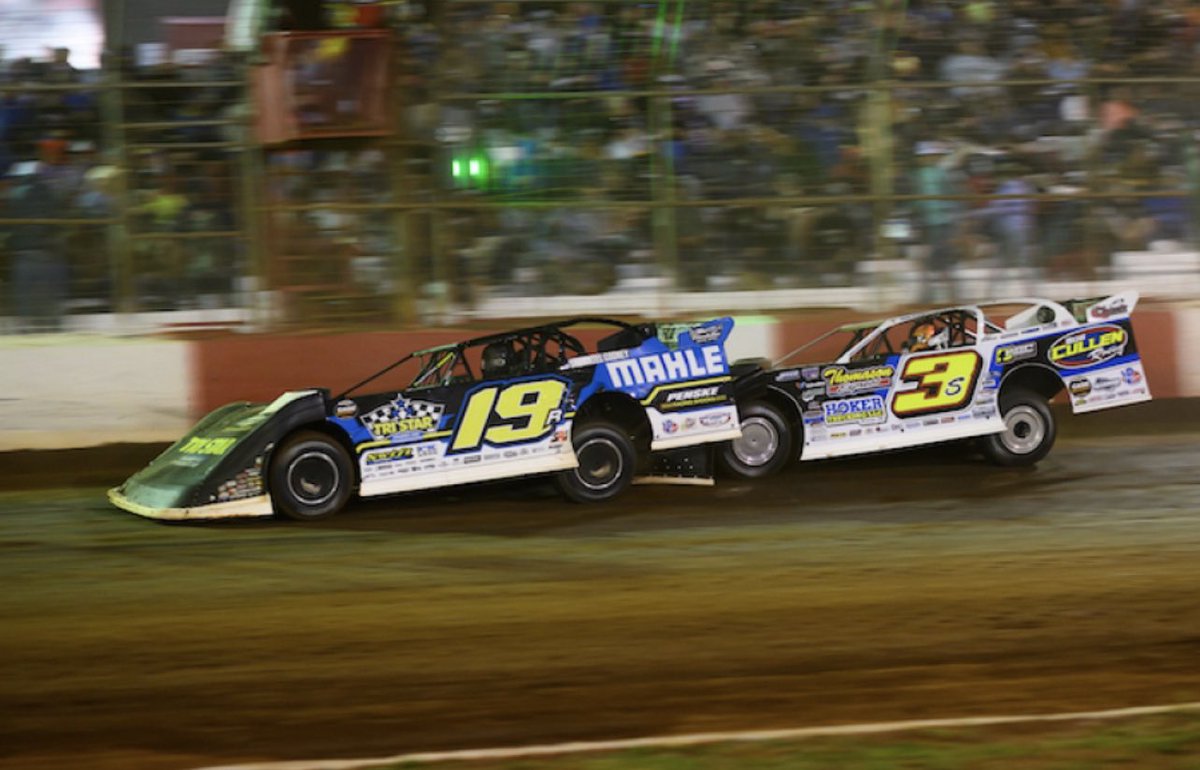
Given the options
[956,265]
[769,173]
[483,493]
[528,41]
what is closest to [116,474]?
[483,493]

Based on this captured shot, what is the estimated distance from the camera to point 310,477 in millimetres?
8938

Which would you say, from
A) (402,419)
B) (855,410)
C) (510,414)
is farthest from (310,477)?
(855,410)

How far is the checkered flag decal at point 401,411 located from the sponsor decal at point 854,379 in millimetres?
2752

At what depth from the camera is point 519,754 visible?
432 cm

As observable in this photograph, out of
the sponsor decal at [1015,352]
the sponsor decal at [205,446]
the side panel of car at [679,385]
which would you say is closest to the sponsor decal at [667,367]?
the side panel of car at [679,385]

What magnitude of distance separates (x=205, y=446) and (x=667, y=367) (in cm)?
298

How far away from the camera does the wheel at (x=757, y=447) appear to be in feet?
33.2

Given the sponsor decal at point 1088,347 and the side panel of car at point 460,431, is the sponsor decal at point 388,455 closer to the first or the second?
the side panel of car at point 460,431

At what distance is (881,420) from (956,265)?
348cm

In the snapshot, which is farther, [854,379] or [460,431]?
[854,379]

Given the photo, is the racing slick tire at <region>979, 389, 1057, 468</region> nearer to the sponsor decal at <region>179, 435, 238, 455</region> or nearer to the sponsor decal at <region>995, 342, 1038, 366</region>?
the sponsor decal at <region>995, 342, 1038, 366</region>

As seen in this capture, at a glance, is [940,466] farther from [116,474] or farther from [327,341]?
[116,474]

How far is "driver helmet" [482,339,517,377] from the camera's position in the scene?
30.8 ft

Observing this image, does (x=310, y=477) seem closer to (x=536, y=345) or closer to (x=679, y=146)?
(x=536, y=345)
